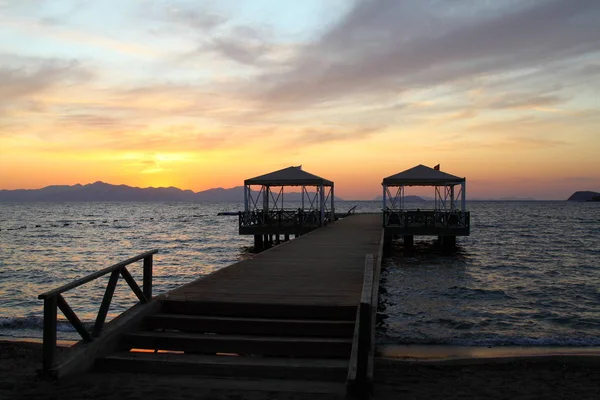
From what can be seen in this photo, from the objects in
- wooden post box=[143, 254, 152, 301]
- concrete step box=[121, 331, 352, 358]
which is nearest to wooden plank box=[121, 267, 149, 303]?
wooden post box=[143, 254, 152, 301]

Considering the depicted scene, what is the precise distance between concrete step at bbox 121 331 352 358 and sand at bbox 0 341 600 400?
64 cm

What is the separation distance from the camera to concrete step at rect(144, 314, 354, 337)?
6203mm

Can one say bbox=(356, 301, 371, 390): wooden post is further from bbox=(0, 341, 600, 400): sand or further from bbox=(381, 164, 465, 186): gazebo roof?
bbox=(381, 164, 465, 186): gazebo roof

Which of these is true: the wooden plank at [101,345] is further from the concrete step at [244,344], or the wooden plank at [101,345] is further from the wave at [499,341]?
the wave at [499,341]

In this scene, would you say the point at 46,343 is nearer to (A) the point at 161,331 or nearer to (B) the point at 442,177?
(A) the point at 161,331

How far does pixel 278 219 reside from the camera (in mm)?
24188

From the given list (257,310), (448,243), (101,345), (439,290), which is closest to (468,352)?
(257,310)

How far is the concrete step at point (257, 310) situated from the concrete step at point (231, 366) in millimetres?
1074

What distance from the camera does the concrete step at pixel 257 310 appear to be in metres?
6.61

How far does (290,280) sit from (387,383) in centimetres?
294

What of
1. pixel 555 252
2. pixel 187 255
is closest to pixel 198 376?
pixel 187 255

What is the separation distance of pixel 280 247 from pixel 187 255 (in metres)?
15.3

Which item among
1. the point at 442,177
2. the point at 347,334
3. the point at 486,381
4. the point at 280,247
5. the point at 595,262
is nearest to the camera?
the point at 347,334

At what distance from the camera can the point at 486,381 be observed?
664cm
